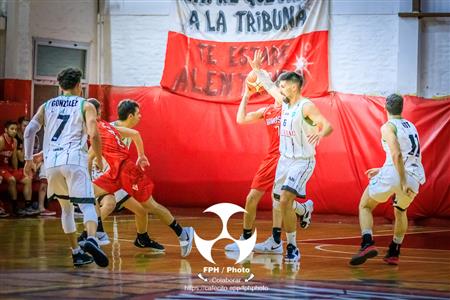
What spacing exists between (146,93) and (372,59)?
15.0ft

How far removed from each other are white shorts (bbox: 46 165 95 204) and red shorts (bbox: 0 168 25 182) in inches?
324

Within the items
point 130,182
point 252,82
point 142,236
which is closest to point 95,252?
point 130,182

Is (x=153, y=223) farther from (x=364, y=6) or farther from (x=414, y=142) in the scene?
(x=414, y=142)

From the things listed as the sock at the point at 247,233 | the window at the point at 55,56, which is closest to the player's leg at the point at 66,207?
the sock at the point at 247,233

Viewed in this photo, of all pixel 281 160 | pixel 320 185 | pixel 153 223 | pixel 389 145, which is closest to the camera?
pixel 389 145

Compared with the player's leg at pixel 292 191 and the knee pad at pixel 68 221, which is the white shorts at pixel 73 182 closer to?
the knee pad at pixel 68 221

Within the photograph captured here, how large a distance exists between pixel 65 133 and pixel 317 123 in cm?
266

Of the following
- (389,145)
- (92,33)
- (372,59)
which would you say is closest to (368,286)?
(389,145)

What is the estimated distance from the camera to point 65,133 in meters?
8.70

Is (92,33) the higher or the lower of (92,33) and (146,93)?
the higher

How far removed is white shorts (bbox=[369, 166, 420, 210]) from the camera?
9.37 metres

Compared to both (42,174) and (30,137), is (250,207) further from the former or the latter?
(42,174)

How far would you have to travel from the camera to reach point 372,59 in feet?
56.4

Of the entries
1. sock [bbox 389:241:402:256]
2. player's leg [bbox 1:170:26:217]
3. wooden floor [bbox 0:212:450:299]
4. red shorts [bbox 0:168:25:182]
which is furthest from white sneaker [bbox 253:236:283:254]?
red shorts [bbox 0:168:25:182]
